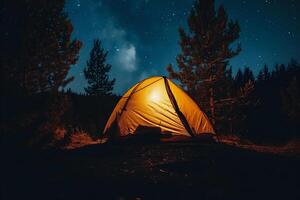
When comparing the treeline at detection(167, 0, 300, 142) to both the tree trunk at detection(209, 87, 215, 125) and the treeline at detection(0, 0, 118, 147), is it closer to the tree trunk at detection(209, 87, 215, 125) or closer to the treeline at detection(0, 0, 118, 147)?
the tree trunk at detection(209, 87, 215, 125)

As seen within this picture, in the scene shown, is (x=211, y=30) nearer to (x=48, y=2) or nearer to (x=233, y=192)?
(x=48, y=2)

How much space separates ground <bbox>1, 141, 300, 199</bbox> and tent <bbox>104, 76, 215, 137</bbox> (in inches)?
104

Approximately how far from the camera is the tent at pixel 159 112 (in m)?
9.78

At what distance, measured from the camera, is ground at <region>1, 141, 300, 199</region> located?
379 centimetres

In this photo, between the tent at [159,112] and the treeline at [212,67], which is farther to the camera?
the treeline at [212,67]

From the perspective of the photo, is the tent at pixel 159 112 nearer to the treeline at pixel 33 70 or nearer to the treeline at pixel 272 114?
the treeline at pixel 33 70

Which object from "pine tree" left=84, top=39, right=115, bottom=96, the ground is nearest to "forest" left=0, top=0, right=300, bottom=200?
the ground

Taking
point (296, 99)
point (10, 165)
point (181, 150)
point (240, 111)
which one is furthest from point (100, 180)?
point (296, 99)

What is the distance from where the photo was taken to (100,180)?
4469 millimetres

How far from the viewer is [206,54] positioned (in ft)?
51.4

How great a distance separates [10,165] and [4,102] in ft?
4.03

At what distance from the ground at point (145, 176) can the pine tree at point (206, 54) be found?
8.63 m

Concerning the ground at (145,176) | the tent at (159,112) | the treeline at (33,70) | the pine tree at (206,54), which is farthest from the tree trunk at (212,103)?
the treeline at (33,70)

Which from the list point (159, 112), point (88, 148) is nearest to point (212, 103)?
point (159, 112)
